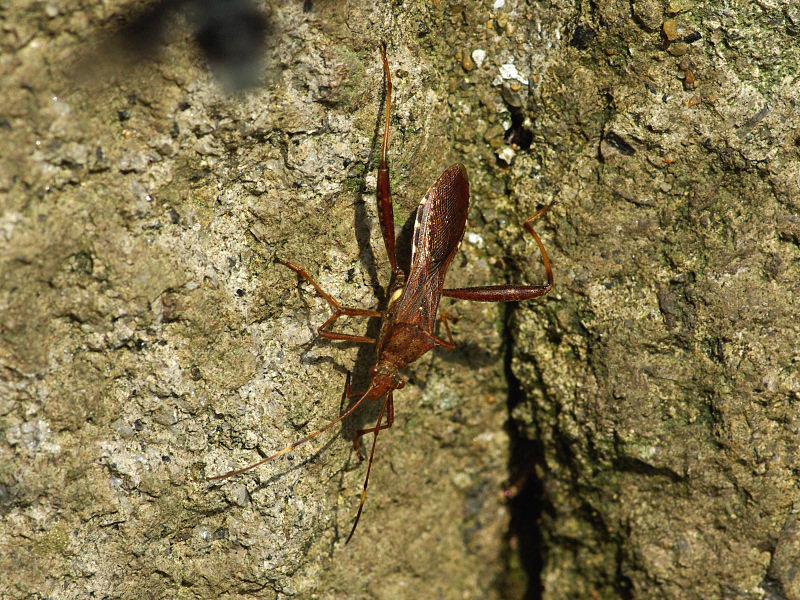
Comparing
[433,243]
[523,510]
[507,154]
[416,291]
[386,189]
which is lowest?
[523,510]

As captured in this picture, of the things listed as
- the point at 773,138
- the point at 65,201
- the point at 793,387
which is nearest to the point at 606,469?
the point at 793,387

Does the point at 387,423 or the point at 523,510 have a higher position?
the point at 387,423

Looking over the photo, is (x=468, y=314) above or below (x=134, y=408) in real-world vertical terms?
above

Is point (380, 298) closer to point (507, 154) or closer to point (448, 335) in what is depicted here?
point (448, 335)

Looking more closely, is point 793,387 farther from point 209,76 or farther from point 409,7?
point 209,76

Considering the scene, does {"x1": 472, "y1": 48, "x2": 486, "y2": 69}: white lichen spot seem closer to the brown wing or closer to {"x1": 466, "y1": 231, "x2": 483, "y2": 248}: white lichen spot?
the brown wing

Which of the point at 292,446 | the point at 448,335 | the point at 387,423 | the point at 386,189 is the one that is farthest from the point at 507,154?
the point at 292,446
